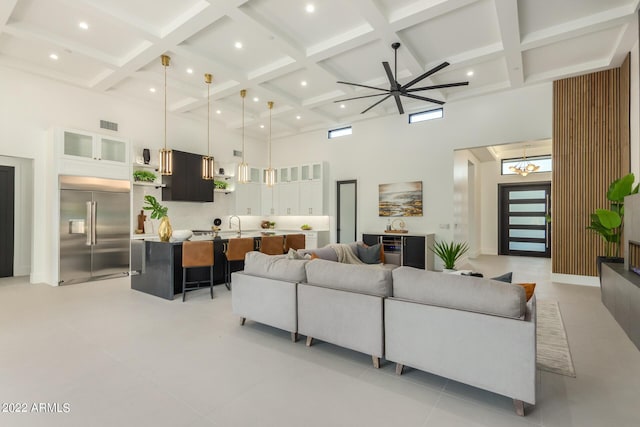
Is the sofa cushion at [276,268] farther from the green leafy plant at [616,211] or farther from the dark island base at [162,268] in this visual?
the green leafy plant at [616,211]

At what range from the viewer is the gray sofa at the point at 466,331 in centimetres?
203

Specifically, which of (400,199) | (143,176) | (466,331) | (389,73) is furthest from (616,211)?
(143,176)

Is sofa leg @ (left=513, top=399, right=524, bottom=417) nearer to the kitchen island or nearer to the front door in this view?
the kitchen island

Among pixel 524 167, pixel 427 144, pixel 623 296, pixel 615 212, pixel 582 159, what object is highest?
pixel 427 144

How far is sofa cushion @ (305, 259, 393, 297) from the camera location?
268 cm

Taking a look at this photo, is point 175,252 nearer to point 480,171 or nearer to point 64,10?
point 64,10

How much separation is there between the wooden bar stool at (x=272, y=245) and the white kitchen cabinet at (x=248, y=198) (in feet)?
11.7

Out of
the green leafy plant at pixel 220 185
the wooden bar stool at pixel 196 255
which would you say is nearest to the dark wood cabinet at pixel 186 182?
the green leafy plant at pixel 220 185

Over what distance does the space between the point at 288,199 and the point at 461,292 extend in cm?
741

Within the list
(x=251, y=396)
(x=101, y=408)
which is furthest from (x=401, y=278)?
(x=101, y=408)

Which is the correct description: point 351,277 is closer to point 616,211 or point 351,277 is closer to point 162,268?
point 162,268

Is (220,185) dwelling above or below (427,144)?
below

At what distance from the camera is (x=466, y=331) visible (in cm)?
221

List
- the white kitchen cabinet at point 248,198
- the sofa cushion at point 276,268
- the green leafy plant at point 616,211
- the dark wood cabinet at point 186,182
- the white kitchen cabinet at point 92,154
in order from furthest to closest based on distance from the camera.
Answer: the white kitchen cabinet at point 248,198, the dark wood cabinet at point 186,182, the white kitchen cabinet at point 92,154, the green leafy plant at point 616,211, the sofa cushion at point 276,268
